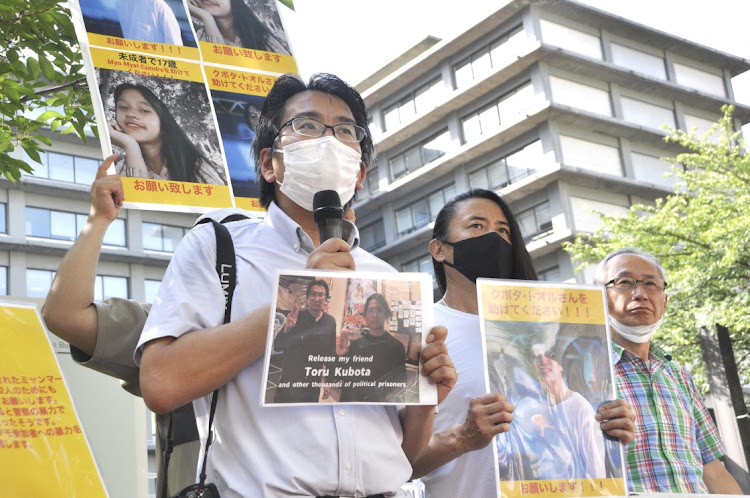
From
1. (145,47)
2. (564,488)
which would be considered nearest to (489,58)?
(145,47)

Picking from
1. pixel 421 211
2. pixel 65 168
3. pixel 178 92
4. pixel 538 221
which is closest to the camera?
pixel 178 92

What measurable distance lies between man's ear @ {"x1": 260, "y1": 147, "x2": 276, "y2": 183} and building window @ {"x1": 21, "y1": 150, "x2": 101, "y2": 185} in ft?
95.0

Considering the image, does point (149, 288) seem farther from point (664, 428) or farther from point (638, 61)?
point (664, 428)

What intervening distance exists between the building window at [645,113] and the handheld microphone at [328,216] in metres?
32.3

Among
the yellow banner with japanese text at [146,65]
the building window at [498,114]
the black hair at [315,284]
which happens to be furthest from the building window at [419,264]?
the black hair at [315,284]

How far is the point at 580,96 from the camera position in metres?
31.9

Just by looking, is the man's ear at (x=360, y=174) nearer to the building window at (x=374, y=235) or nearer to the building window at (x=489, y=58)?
the building window at (x=489, y=58)

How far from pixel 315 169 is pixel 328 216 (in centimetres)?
20

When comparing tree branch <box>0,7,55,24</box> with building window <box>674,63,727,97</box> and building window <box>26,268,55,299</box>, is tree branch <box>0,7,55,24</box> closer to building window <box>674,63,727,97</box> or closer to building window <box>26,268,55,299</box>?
building window <box>26,268,55,299</box>

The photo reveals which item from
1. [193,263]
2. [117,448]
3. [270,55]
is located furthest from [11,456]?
[117,448]

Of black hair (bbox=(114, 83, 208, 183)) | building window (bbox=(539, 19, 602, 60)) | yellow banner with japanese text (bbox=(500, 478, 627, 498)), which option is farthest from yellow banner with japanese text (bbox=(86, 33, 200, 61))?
building window (bbox=(539, 19, 602, 60))

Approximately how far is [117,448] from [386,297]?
299 cm

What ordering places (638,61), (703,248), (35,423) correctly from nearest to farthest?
1. (35,423)
2. (703,248)
3. (638,61)

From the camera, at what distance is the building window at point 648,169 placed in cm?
3189
